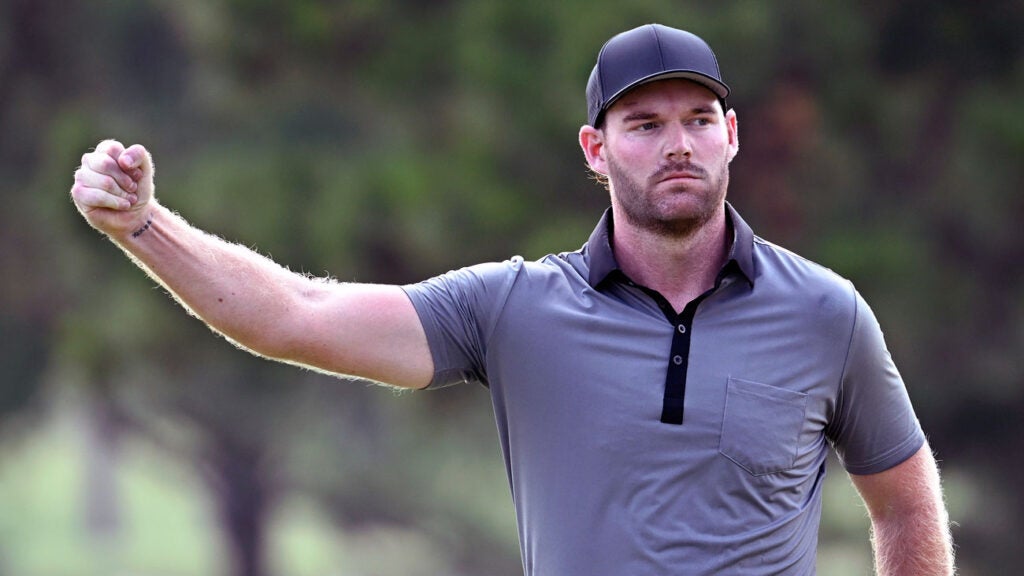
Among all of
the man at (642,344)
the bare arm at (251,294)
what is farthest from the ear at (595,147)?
the bare arm at (251,294)

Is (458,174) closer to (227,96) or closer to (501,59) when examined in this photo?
(501,59)

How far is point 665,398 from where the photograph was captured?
9.19 feet

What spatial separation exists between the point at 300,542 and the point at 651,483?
57.2 ft

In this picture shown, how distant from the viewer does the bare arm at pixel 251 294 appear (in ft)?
8.55

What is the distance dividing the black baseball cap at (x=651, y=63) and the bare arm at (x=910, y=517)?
→ 84 cm

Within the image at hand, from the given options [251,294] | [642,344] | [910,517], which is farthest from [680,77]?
[910,517]

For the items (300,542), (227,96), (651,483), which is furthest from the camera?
(300,542)

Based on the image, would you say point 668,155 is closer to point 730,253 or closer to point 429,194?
point 730,253

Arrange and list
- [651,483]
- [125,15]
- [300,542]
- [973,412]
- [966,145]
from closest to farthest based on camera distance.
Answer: [651,483] → [966,145] → [973,412] → [125,15] → [300,542]

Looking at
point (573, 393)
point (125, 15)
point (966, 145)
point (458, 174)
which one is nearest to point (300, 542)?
point (125, 15)

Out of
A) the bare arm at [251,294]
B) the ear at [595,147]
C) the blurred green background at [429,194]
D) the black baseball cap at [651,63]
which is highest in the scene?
the blurred green background at [429,194]

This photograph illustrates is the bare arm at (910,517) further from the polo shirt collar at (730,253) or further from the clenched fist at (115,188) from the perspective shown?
the clenched fist at (115,188)

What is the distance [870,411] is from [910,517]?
0.96 ft

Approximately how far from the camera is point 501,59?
9.92 m
